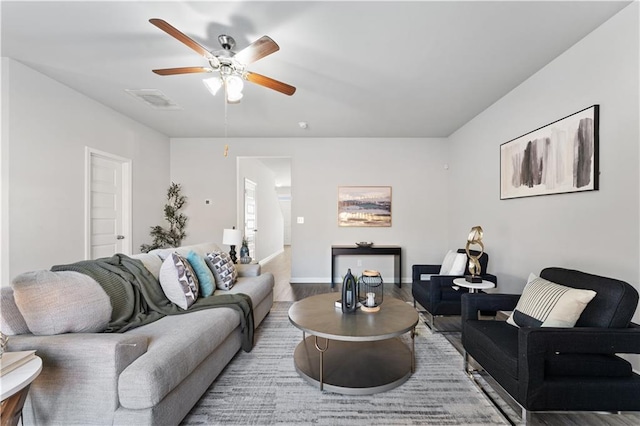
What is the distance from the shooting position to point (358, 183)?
5.29 m

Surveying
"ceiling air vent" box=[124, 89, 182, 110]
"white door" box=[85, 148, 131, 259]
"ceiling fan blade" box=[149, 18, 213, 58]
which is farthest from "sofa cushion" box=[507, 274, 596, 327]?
"white door" box=[85, 148, 131, 259]

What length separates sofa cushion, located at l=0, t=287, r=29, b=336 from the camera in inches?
56.4

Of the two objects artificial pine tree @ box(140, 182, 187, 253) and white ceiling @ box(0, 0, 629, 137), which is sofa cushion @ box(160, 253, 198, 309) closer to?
white ceiling @ box(0, 0, 629, 137)

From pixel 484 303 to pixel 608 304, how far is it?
0.72 meters

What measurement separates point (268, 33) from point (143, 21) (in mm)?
924

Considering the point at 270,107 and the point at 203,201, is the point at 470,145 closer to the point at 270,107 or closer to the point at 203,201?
the point at 270,107

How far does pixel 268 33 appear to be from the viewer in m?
2.23

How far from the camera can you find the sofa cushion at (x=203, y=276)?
8.67 ft

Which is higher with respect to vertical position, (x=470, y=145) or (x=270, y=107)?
(x=270, y=107)

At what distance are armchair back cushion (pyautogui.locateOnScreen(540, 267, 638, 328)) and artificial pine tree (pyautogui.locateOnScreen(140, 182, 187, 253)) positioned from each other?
5426 millimetres

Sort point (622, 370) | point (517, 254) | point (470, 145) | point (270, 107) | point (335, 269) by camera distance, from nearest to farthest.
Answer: point (622, 370)
point (517, 254)
point (270, 107)
point (470, 145)
point (335, 269)

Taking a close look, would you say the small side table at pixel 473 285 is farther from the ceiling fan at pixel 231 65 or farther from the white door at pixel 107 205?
the white door at pixel 107 205

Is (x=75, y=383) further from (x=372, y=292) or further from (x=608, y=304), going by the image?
(x=608, y=304)

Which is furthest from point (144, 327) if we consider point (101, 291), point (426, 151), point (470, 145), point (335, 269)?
point (426, 151)
